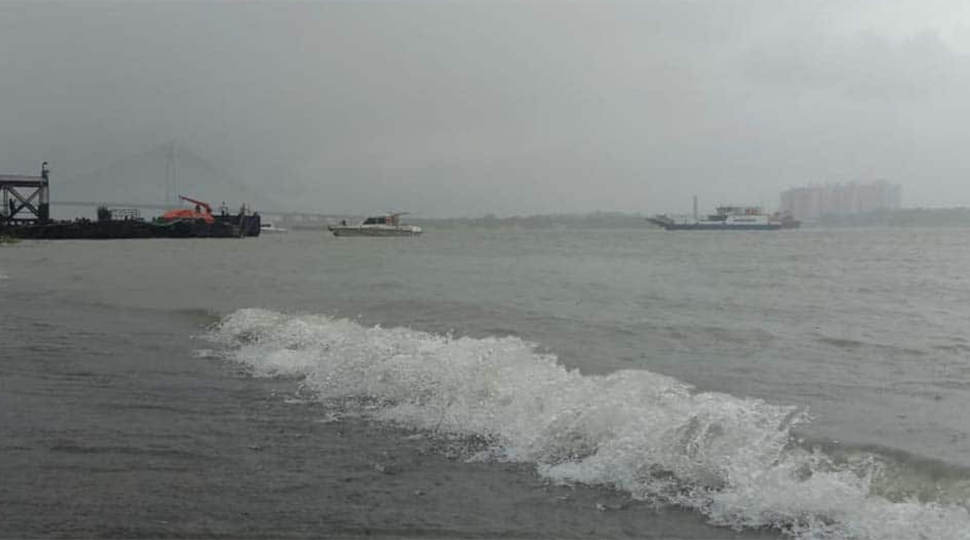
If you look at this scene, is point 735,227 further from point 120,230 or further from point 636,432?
point 636,432

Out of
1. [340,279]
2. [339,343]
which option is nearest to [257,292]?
[340,279]

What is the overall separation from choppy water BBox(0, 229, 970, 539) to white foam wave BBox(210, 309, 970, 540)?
2cm

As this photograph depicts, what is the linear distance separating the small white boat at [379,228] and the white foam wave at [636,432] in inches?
3382

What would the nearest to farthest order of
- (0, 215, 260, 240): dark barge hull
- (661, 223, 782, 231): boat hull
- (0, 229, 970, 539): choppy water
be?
1. (0, 229, 970, 539): choppy water
2. (0, 215, 260, 240): dark barge hull
3. (661, 223, 782, 231): boat hull

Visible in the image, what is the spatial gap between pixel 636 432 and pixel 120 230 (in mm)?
78074

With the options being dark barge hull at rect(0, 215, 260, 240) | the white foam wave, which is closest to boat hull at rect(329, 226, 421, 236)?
dark barge hull at rect(0, 215, 260, 240)

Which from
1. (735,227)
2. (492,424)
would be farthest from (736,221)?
(492,424)

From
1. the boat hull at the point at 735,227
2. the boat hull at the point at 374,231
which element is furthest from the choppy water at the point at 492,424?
the boat hull at the point at 735,227

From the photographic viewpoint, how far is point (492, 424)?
7066 mm

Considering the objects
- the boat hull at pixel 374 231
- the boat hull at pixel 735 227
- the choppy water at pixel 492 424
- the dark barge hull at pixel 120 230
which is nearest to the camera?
the choppy water at pixel 492 424

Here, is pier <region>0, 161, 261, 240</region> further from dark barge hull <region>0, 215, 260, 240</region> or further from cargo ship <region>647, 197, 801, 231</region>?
cargo ship <region>647, 197, 801, 231</region>

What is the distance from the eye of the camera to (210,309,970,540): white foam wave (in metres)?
4.98

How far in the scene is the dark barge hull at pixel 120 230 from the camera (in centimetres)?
7269

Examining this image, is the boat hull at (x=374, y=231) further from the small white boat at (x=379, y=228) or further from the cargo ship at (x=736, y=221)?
the cargo ship at (x=736, y=221)
